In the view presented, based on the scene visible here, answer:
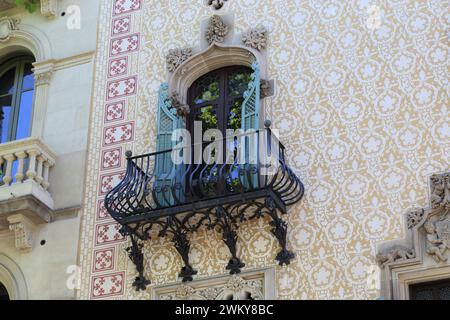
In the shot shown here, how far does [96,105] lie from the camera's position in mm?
15398

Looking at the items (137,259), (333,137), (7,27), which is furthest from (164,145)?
(7,27)

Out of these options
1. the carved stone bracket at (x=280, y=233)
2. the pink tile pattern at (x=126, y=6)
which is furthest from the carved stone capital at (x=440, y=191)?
the pink tile pattern at (x=126, y=6)

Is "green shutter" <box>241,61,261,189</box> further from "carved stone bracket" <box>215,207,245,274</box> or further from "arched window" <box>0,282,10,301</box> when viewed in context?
"arched window" <box>0,282,10,301</box>

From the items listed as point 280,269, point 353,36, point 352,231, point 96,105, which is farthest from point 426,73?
point 96,105

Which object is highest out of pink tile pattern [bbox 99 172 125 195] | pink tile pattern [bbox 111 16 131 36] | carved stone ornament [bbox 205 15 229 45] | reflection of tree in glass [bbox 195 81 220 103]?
pink tile pattern [bbox 111 16 131 36]

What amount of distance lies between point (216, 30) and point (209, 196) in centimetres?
279

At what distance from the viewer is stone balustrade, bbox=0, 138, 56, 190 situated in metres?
14.5

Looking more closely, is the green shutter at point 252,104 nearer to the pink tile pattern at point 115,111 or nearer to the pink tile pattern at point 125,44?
the pink tile pattern at point 115,111

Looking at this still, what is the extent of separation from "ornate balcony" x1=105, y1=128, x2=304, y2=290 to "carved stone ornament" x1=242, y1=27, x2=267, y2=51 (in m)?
1.57

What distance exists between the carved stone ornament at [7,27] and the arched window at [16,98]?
0.42 m

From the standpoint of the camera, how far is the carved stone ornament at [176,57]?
15031 mm

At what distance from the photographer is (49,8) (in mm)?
16500

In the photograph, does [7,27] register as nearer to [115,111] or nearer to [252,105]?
[115,111]

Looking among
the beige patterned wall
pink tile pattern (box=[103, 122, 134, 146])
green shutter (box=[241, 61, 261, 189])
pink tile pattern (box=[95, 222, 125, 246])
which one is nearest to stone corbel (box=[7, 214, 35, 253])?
the beige patterned wall
